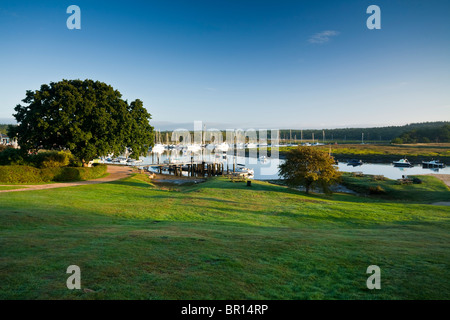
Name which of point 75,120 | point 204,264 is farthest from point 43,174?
point 204,264

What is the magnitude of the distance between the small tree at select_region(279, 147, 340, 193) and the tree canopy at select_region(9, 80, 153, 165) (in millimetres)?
24641

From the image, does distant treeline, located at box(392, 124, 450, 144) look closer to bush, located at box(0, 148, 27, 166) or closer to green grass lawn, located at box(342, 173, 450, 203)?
green grass lawn, located at box(342, 173, 450, 203)

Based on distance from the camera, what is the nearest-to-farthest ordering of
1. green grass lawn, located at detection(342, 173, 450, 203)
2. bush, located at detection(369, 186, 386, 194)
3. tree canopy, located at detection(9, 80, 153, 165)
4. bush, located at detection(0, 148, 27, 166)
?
tree canopy, located at detection(9, 80, 153, 165)
bush, located at detection(0, 148, 27, 166)
green grass lawn, located at detection(342, 173, 450, 203)
bush, located at detection(369, 186, 386, 194)

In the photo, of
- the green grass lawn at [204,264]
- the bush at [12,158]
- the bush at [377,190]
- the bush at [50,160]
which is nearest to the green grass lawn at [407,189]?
the bush at [377,190]

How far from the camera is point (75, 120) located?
33812 mm

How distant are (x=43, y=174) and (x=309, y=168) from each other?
33286 millimetres

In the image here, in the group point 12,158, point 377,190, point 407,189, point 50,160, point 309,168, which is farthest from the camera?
point 377,190

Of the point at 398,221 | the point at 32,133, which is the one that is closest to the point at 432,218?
the point at 398,221

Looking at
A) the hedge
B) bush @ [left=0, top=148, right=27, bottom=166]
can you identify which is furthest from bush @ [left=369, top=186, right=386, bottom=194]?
bush @ [left=0, top=148, right=27, bottom=166]

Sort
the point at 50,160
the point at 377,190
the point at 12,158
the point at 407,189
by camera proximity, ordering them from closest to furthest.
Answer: the point at 12,158 < the point at 50,160 < the point at 407,189 < the point at 377,190

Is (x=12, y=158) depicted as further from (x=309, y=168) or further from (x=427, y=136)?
(x=427, y=136)

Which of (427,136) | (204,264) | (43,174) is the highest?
(427,136)

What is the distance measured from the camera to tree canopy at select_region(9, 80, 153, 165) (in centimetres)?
3244

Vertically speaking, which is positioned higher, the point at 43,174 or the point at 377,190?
the point at 43,174
